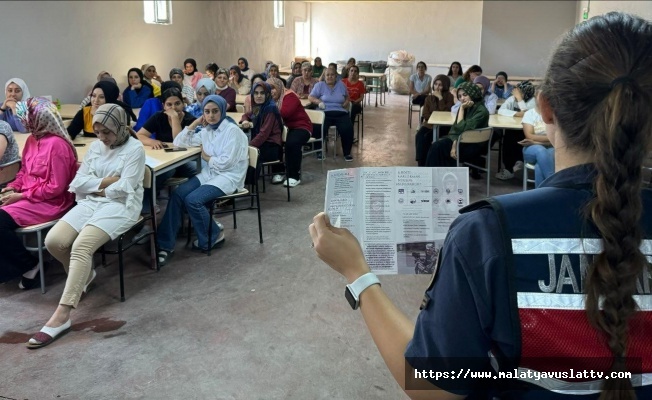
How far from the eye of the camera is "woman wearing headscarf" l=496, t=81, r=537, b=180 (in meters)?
6.57

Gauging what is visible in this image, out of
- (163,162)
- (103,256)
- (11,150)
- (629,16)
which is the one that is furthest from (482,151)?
(629,16)

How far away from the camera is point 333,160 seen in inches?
302

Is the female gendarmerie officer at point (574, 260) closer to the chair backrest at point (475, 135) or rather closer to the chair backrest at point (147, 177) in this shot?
the chair backrest at point (147, 177)

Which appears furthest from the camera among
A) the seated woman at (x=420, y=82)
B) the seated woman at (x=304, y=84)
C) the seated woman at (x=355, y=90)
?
the seated woman at (x=420, y=82)

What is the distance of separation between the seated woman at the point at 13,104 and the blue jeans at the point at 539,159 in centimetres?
470

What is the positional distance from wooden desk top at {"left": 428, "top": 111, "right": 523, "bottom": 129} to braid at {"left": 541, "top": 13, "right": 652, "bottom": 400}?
5.32 metres

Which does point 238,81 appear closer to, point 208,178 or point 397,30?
point 208,178

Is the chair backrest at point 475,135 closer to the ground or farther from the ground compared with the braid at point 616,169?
closer to the ground

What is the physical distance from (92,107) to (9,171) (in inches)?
40.2

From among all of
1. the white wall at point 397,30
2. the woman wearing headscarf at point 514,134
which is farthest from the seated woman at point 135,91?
the white wall at point 397,30

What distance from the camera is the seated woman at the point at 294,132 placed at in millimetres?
6176

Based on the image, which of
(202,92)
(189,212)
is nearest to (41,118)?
(189,212)

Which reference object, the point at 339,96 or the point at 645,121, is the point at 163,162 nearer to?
the point at 645,121

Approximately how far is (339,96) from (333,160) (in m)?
0.94
